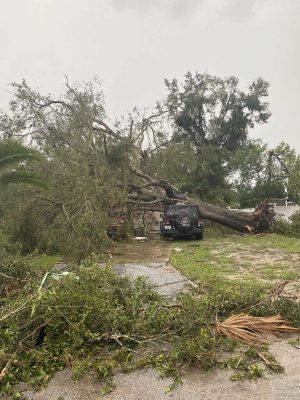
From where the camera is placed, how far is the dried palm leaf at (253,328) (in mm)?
4285

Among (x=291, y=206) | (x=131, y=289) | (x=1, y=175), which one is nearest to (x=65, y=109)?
(x=1, y=175)

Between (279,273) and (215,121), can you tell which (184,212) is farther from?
(215,121)

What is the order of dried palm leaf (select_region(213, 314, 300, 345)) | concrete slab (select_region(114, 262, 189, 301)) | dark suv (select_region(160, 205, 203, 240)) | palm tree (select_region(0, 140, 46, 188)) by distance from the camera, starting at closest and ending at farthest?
dried palm leaf (select_region(213, 314, 300, 345)) < concrete slab (select_region(114, 262, 189, 301)) < palm tree (select_region(0, 140, 46, 188)) < dark suv (select_region(160, 205, 203, 240))

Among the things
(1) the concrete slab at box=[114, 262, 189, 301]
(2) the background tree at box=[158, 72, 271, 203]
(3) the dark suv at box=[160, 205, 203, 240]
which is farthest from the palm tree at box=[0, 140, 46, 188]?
(2) the background tree at box=[158, 72, 271, 203]

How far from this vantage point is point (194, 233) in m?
15.5

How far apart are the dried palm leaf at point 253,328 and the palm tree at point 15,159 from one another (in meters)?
5.58

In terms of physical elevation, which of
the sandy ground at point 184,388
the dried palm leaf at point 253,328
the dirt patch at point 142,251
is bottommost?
the dirt patch at point 142,251

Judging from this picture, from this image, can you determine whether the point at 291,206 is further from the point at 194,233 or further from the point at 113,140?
the point at 113,140

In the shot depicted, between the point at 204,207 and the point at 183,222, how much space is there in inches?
90.1

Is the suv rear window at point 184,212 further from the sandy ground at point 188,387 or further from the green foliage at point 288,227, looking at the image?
the sandy ground at point 188,387

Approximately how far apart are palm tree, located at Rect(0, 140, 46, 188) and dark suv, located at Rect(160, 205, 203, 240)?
23.6ft

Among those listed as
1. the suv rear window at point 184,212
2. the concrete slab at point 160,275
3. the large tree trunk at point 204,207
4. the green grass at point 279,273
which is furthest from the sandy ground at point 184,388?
the large tree trunk at point 204,207

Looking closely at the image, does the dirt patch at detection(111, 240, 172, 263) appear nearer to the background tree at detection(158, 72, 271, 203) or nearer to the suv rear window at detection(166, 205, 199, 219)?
the suv rear window at detection(166, 205, 199, 219)

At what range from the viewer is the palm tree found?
26.2 ft
